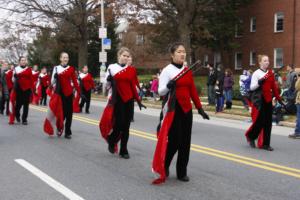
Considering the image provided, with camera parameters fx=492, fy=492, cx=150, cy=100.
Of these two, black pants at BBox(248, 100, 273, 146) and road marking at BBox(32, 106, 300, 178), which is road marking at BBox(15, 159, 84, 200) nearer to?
road marking at BBox(32, 106, 300, 178)

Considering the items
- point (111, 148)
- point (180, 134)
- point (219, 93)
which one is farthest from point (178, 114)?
point (219, 93)

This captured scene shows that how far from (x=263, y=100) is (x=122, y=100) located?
9.63ft

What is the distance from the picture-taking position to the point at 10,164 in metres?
8.31

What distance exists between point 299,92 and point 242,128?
2584 millimetres

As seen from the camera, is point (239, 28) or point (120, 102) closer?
point (120, 102)

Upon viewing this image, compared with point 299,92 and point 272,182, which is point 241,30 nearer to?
point 299,92

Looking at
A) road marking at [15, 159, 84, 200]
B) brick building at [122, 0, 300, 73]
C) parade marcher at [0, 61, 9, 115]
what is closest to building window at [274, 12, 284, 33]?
brick building at [122, 0, 300, 73]

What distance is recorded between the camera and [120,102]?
8.82 metres

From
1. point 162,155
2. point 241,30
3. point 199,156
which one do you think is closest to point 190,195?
point 162,155

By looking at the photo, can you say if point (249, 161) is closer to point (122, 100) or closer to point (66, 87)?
point (122, 100)

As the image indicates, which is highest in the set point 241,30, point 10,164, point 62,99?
point 241,30

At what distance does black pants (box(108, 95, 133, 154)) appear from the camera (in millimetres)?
8703

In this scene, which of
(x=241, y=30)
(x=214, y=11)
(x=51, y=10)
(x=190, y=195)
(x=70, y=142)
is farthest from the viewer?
(x=241, y=30)

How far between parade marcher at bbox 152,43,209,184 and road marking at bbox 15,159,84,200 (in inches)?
45.5
